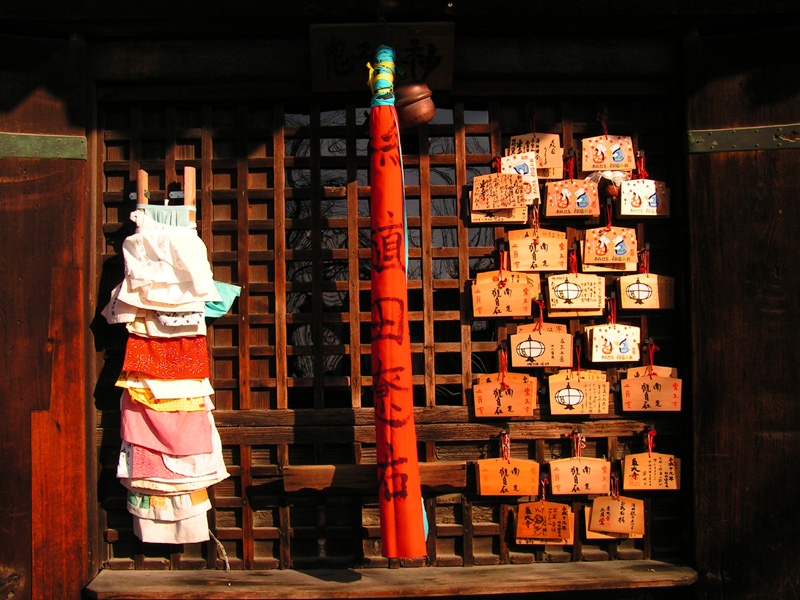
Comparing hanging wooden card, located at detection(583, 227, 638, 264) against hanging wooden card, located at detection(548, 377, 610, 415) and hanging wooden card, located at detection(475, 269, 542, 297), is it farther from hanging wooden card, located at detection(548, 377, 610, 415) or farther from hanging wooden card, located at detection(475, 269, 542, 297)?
hanging wooden card, located at detection(548, 377, 610, 415)

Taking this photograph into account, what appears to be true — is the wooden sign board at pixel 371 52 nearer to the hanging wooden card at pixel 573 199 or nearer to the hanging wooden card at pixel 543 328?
the hanging wooden card at pixel 573 199

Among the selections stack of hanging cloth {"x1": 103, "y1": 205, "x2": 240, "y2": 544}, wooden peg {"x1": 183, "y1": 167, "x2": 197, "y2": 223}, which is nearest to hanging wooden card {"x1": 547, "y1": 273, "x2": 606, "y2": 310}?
stack of hanging cloth {"x1": 103, "y1": 205, "x2": 240, "y2": 544}

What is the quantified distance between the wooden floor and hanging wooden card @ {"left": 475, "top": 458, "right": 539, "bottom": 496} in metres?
0.53

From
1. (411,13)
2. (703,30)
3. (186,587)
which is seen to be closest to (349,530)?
(186,587)

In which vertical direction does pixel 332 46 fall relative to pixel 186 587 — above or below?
above

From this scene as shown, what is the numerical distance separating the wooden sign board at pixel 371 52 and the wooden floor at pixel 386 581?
331 centimetres

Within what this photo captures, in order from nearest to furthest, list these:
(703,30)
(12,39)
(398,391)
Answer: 1. (398,391)
2. (12,39)
3. (703,30)

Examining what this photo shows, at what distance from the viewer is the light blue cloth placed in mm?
3807

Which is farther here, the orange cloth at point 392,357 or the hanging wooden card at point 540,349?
the hanging wooden card at point 540,349

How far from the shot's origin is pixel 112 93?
3980 mm

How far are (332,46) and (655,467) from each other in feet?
11.9

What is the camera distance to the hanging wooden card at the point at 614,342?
390 centimetres

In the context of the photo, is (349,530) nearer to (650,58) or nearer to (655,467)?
(655,467)

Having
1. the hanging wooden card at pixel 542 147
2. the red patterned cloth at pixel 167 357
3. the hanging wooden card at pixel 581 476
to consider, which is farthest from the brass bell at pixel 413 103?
the hanging wooden card at pixel 581 476
